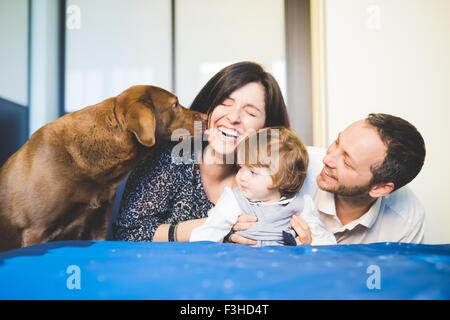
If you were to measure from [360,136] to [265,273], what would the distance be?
737 millimetres

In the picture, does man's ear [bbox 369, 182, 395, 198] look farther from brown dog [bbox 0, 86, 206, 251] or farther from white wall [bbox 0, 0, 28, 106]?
white wall [bbox 0, 0, 28, 106]

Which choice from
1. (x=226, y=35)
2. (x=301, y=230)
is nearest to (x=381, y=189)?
(x=301, y=230)

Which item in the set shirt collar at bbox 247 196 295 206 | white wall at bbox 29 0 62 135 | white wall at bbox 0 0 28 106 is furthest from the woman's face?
white wall at bbox 0 0 28 106

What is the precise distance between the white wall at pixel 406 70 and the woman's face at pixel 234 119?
317mm

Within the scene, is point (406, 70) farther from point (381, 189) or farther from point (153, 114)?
point (153, 114)

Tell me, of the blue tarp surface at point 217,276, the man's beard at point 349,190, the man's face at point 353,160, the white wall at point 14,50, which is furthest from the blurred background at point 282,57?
the blue tarp surface at point 217,276

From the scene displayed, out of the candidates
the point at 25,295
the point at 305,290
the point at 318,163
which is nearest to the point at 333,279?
the point at 305,290

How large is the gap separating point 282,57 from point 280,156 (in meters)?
0.50

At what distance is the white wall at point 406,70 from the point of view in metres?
1.72

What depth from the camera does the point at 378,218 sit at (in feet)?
5.29

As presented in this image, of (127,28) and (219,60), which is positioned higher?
(127,28)

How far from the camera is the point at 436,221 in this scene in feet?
5.66

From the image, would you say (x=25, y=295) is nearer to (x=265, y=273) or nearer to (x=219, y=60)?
(x=265, y=273)

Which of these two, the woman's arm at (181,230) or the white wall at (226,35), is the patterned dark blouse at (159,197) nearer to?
the woman's arm at (181,230)
